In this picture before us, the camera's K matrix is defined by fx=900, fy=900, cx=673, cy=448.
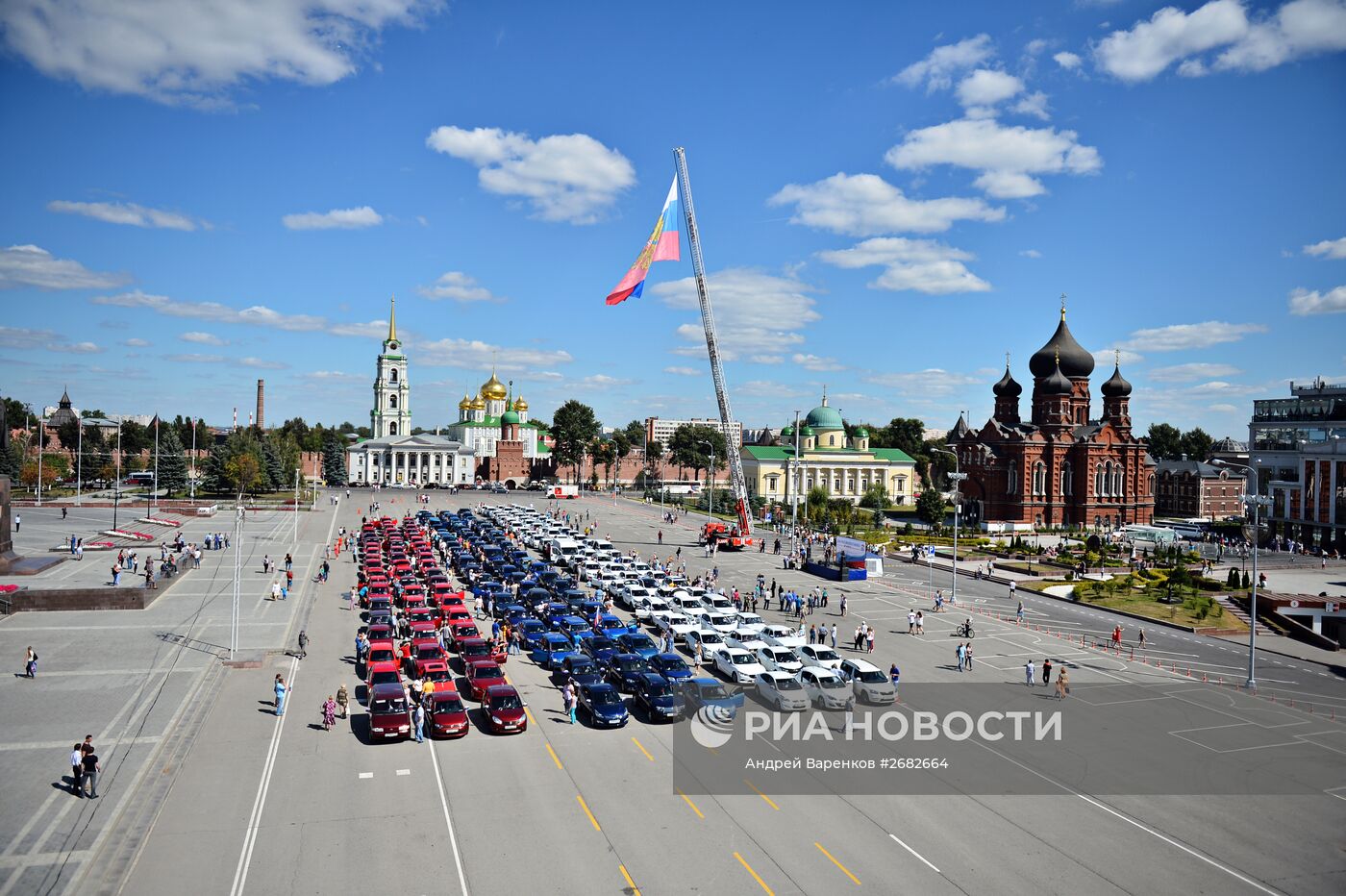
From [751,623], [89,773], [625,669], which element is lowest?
[89,773]

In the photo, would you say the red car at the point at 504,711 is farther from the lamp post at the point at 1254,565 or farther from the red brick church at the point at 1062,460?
the red brick church at the point at 1062,460

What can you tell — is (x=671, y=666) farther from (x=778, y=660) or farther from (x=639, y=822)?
(x=639, y=822)

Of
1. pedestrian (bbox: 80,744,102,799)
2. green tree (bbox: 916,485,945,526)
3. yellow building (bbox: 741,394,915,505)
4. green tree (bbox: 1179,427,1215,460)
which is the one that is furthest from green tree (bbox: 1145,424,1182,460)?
pedestrian (bbox: 80,744,102,799)

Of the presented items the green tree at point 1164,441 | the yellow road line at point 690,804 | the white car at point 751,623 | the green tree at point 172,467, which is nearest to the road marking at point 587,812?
the yellow road line at point 690,804

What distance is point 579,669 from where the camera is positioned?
94.1 ft

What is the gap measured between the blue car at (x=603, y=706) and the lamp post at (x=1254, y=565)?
A: 19685 mm

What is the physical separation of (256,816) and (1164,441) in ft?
551

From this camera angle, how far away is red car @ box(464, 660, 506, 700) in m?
26.5

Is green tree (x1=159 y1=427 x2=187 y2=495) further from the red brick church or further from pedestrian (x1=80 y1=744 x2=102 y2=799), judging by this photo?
pedestrian (x1=80 y1=744 x2=102 y2=799)

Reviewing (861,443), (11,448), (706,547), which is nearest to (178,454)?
(11,448)

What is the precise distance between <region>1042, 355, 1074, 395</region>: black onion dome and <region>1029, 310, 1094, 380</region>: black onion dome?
2.49ft

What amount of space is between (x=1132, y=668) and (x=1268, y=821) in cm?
1475

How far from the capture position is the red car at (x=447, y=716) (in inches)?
909

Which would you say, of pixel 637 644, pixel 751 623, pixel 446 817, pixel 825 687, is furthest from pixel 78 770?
pixel 751 623
